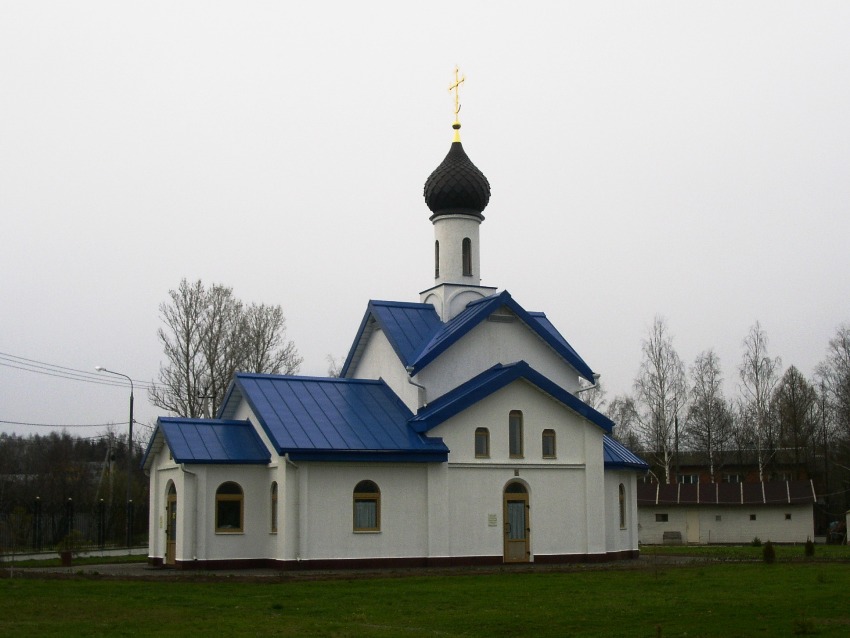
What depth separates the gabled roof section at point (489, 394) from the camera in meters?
26.8

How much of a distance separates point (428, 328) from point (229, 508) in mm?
7716

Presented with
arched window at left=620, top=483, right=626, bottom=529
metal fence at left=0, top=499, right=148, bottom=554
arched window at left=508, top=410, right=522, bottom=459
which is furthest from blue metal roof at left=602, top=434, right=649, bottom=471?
metal fence at left=0, top=499, right=148, bottom=554

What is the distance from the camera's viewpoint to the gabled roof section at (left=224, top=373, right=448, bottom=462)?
2547 centimetres

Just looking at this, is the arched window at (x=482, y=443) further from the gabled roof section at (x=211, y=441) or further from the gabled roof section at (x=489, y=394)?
the gabled roof section at (x=211, y=441)

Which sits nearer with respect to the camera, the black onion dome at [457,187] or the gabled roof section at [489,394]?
the gabled roof section at [489,394]

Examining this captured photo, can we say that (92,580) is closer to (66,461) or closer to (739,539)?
(739,539)

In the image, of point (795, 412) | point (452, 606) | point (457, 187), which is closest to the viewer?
point (452, 606)

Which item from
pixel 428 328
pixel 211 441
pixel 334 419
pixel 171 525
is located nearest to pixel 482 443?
pixel 334 419

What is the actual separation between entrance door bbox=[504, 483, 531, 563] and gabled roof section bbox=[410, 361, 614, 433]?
2.56 metres

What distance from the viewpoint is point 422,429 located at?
2673 centimetres

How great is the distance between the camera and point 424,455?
26.3 meters

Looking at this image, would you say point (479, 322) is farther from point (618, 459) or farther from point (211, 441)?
point (211, 441)

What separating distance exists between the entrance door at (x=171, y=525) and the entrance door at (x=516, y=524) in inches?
333

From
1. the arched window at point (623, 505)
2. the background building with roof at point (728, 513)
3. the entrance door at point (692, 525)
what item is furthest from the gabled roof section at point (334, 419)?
the entrance door at point (692, 525)
